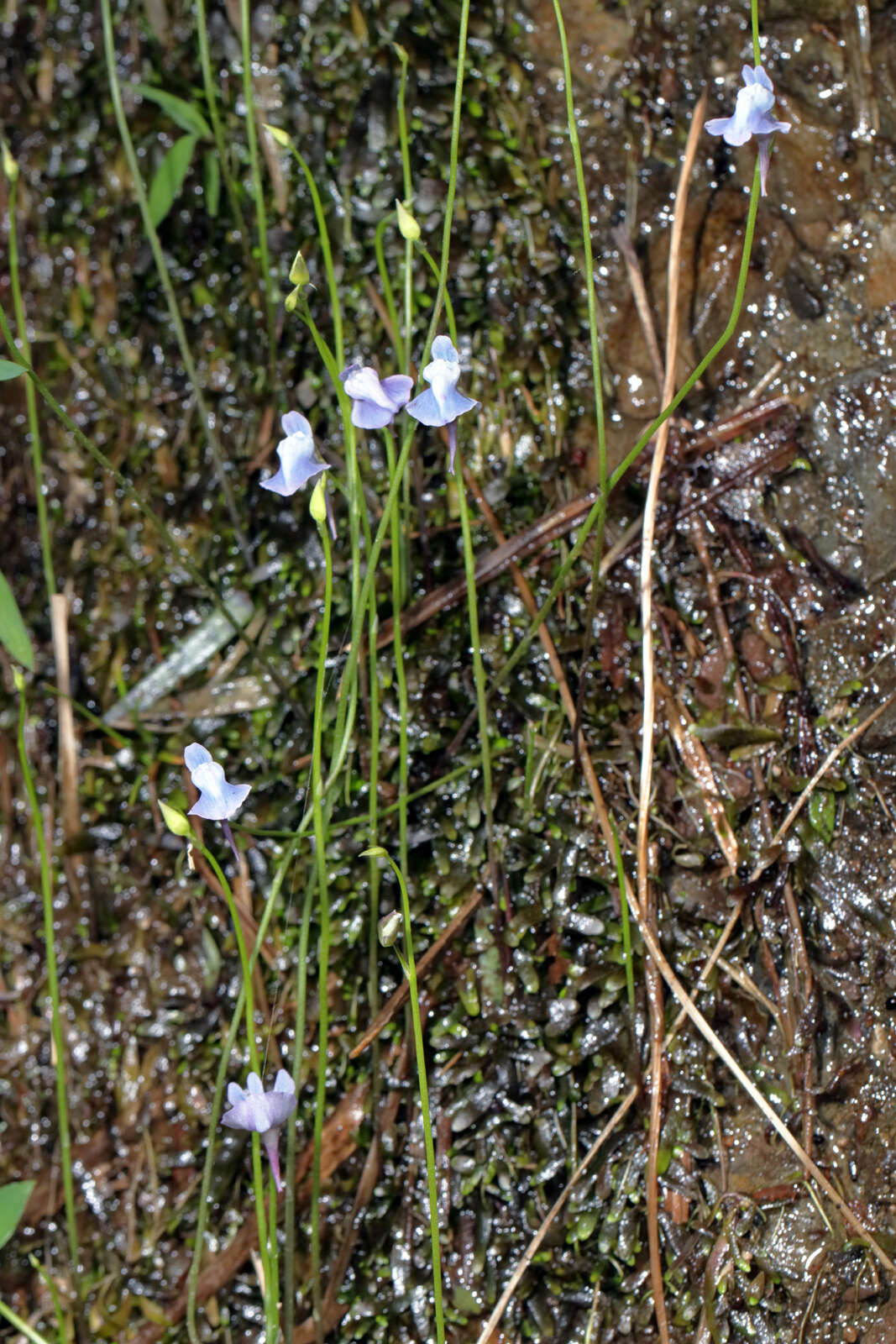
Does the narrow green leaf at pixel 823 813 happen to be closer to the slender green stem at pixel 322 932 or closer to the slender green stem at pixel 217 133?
the slender green stem at pixel 322 932

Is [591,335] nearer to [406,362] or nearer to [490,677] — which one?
[406,362]

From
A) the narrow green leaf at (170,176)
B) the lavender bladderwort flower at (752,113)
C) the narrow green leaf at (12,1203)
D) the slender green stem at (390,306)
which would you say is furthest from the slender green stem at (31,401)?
the lavender bladderwort flower at (752,113)

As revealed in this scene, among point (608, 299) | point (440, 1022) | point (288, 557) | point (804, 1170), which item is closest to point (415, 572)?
point (288, 557)

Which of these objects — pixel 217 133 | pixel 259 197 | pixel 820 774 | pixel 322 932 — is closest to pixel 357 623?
pixel 322 932

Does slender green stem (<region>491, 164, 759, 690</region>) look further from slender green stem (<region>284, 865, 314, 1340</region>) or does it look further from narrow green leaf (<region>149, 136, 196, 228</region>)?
narrow green leaf (<region>149, 136, 196, 228</region>)

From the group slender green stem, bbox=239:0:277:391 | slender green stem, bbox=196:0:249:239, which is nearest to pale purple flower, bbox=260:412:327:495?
slender green stem, bbox=239:0:277:391

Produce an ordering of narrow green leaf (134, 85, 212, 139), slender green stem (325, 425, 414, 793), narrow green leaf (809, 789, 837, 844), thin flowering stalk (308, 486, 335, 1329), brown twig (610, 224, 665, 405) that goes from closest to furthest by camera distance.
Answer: thin flowering stalk (308, 486, 335, 1329) → slender green stem (325, 425, 414, 793) → narrow green leaf (809, 789, 837, 844) → brown twig (610, 224, 665, 405) → narrow green leaf (134, 85, 212, 139)
